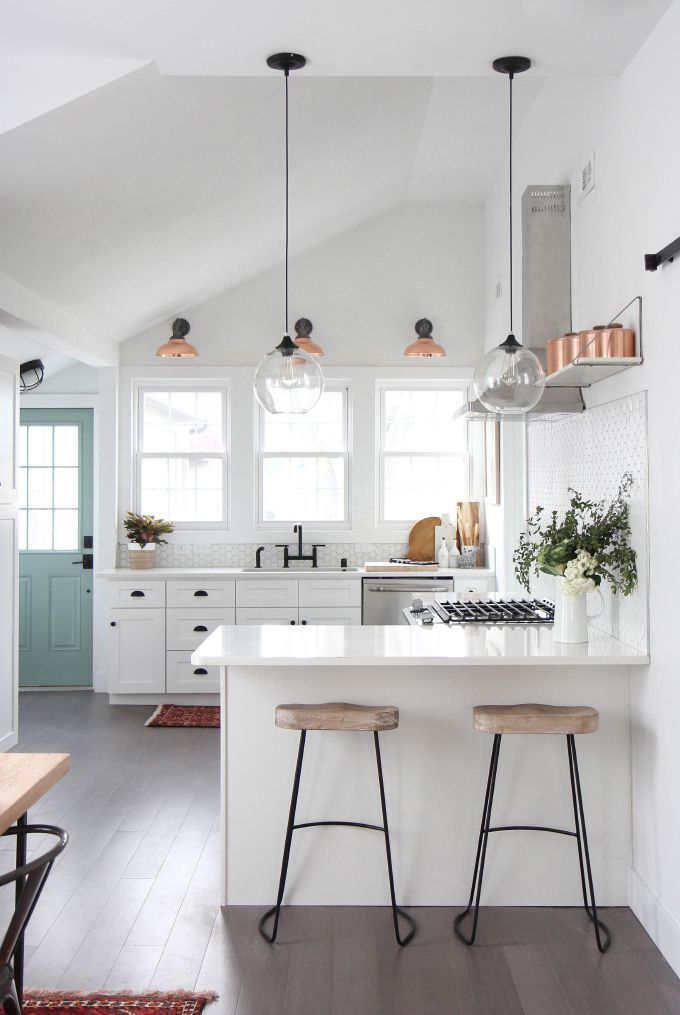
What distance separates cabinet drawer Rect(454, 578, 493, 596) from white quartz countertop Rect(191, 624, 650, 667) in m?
2.50

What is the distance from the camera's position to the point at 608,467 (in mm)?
3602

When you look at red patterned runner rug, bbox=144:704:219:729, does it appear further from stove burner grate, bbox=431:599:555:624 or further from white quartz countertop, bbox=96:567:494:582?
stove burner grate, bbox=431:599:555:624

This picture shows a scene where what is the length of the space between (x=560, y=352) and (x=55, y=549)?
15.9 feet

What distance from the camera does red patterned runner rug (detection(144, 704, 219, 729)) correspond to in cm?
580

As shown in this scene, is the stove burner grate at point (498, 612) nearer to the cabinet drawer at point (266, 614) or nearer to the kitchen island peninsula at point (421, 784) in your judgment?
the kitchen island peninsula at point (421, 784)

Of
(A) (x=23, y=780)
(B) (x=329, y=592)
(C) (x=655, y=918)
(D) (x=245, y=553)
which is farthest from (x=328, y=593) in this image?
(A) (x=23, y=780)

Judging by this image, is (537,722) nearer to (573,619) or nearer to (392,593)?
(573,619)

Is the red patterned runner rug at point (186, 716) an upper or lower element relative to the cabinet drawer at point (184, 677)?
lower

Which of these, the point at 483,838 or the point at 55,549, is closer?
the point at 483,838

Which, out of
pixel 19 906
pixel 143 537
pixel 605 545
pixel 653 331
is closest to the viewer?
pixel 19 906

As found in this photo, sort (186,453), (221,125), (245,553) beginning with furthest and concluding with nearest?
1. (186,453)
2. (245,553)
3. (221,125)

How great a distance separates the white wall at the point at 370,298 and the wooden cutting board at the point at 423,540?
121 cm

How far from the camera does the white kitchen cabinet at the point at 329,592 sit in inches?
247

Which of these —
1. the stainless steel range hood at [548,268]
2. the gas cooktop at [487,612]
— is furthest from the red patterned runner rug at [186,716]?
the stainless steel range hood at [548,268]
